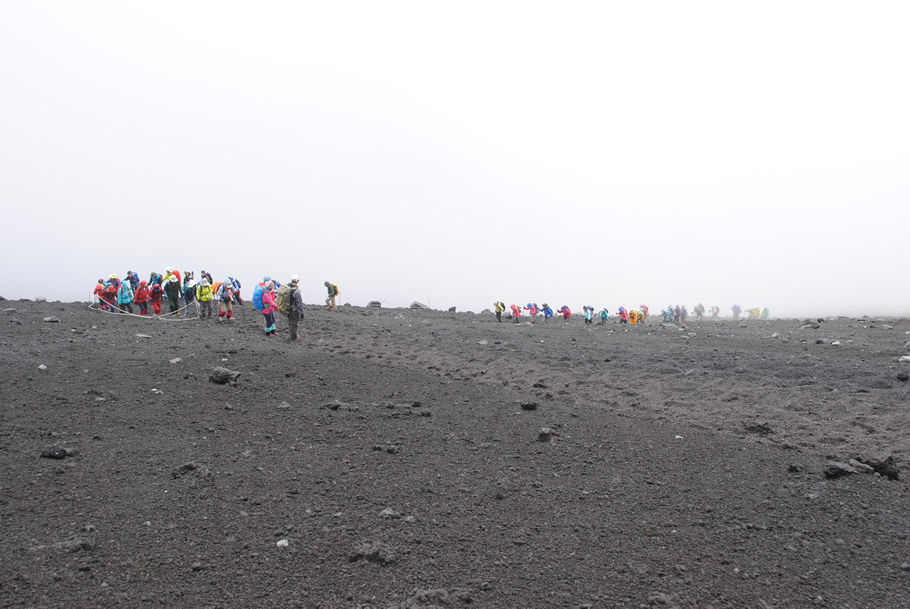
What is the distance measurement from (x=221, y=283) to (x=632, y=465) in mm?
17078

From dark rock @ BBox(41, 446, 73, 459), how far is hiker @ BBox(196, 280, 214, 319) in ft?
45.1

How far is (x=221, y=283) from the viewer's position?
64.2ft

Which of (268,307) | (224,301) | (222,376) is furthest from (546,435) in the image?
(224,301)

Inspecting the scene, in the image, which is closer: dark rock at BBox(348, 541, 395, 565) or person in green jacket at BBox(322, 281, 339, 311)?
dark rock at BBox(348, 541, 395, 565)

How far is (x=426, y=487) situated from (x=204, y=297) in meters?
16.1

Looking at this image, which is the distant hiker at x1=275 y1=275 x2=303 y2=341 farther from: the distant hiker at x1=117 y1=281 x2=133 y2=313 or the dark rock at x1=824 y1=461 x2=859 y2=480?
the dark rock at x1=824 y1=461 x2=859 y2=480

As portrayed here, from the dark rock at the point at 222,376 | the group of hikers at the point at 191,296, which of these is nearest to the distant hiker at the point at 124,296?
the group of hikers at the point at 191,296

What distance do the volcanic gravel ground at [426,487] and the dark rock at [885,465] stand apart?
0.63 ft

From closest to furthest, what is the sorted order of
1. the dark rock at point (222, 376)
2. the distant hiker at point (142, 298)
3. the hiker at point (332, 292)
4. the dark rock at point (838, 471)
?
the dark rock at point (838, 471)
the dark rock at point (222, 376)
the distant hiker at point (142, 298)
the hiker at point (332, 292)

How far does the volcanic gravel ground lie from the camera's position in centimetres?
448

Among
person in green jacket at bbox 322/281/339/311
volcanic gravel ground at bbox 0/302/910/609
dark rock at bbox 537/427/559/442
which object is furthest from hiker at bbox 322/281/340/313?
dark rock at bbox 537/427/559/442

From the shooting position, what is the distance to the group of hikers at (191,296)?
53.3ft

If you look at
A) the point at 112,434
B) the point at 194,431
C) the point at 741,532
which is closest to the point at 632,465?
the point at 741,532

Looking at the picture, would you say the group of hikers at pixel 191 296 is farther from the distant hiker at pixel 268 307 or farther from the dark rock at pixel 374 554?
the dark rock at pixel 374 554
